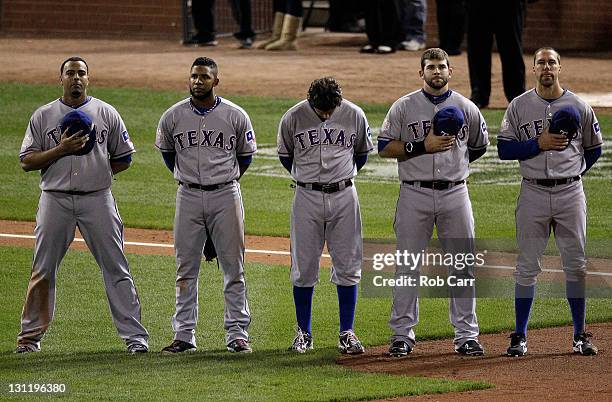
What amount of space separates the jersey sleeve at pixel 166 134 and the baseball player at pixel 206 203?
0.05 feet

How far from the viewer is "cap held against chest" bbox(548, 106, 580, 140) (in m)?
8.32

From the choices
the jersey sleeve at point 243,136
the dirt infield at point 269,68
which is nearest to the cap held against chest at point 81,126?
the jersey sleeve at point 243,136

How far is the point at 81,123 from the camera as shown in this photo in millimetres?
8297

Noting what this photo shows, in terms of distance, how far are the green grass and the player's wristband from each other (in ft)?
4.30

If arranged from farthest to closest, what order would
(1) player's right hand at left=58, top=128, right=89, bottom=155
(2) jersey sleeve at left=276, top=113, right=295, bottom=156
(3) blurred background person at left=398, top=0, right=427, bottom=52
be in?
(3) blurred background person at left=398, top=0, right=427, bottom=52
(2) jersey sleeve at left=276, top=113, right=295, bottom=156
(1) player's right hand at left=58, top=128, right=89, bottom=155

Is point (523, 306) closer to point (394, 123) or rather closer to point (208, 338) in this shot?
point (394, 123)

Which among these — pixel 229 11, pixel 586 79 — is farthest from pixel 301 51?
pixel 586 79

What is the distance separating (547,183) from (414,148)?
2.76 feet

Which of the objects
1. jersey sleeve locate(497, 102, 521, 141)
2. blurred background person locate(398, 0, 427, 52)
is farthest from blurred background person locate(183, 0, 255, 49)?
jersey sleeve locate(497, 102, 521, 141)

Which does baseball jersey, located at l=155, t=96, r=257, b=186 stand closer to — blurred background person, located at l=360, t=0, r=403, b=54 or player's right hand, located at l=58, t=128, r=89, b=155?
player's right hand, located at l=58, t=128, r=89, b=155

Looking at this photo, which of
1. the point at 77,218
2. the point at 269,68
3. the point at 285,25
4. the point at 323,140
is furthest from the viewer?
the point at 285,25

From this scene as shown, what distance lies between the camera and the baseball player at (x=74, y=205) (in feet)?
27.6

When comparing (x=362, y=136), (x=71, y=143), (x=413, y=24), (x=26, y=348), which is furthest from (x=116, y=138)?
(x=413, y=24)

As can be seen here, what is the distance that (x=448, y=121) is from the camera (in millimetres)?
8367
